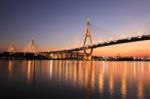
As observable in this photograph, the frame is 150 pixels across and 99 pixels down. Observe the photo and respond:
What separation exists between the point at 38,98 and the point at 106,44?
42.3 m

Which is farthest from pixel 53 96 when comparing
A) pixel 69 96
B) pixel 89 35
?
pixel 89 35

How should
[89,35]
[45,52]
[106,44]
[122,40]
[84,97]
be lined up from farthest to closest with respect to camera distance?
[45,52] → [89,35] → [106,44] → [122,40] → [84,97]

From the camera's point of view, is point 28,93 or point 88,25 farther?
point 88,25

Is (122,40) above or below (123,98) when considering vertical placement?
above

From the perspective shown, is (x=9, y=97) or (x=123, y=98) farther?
A: (x=123, y=98)

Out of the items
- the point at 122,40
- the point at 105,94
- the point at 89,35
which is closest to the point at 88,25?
the point at 89,35

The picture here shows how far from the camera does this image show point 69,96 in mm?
10781

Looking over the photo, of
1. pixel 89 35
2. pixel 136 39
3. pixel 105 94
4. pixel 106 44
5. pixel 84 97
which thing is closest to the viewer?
pixel 84 97

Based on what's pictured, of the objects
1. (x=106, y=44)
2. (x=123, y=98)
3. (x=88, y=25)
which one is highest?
(x=88, y=25)

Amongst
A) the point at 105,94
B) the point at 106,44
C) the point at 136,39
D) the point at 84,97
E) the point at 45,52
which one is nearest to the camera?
the point at 84,97

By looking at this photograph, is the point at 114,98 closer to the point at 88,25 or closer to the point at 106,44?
the point at 106,44

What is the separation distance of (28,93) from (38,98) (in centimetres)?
131

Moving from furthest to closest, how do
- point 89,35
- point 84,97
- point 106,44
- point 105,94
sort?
point 89,35 → point 106,44 → point 105,94 → point 84,97

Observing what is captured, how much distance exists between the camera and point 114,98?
1057 cm
